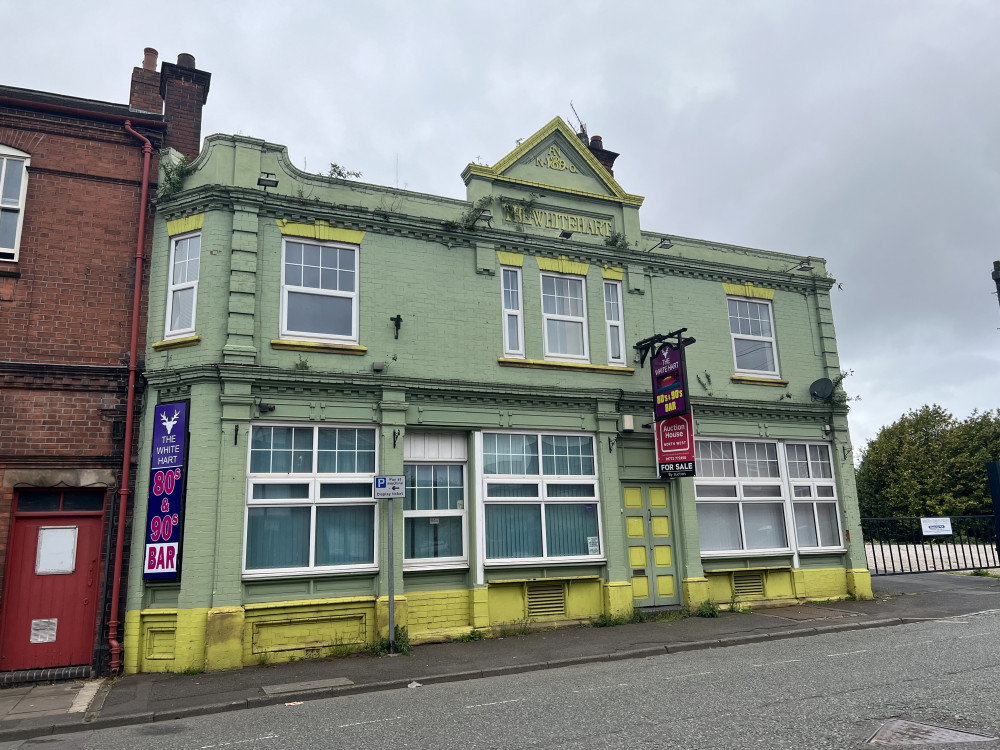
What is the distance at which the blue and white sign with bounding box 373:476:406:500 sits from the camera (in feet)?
36.8

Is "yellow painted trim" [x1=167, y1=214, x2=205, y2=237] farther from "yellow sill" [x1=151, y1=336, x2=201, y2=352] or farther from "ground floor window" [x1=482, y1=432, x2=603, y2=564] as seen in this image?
"ground floor window" [x1=482, y1=432, x2=603, y2=564]

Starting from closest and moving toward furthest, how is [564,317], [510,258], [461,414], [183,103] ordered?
1. [461,414]
2. [183,103]
3. [510,258]
4. [564,317]

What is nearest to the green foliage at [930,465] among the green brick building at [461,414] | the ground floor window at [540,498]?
the green brick building at [461,414]

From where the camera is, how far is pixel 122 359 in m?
11.4

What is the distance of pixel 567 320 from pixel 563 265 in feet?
3.73

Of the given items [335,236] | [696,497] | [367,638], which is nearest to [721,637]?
[696,497]

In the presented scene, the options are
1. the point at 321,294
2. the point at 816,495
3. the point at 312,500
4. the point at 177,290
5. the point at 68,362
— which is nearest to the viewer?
the point at 68,362

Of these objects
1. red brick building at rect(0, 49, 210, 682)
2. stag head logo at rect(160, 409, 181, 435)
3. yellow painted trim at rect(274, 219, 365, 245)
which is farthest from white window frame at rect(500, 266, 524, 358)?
red brick building at rect(0, 49, 210, 682)

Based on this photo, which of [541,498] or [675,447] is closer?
[541,498]

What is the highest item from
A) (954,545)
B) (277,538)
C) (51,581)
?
(277,538)

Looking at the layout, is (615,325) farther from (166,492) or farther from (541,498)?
(166,492)

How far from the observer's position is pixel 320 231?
12.5m

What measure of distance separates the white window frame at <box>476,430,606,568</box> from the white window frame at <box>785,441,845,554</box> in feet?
16.2

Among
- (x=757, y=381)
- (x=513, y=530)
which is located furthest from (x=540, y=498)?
(x=757, y=381)
